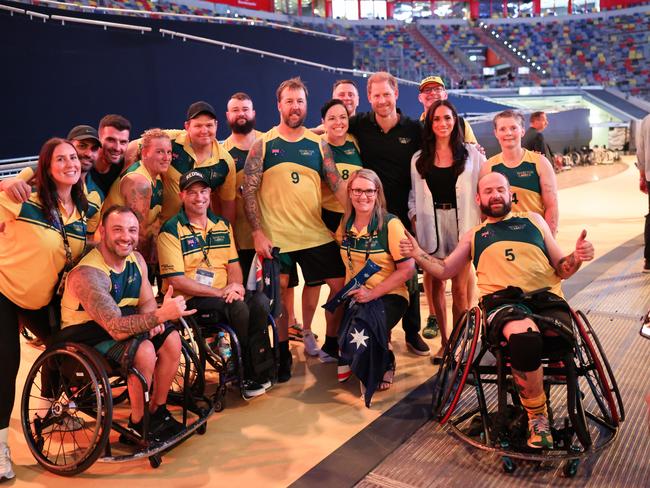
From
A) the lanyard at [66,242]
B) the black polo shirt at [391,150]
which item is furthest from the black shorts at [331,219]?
the lanyard at [66,242]

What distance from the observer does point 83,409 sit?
259 cm

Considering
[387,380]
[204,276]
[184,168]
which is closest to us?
[204,276]

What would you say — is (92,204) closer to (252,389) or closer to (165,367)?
(165,367)

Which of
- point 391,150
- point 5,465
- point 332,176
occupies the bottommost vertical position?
point 5,465

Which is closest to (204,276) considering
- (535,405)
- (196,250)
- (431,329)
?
(196,250)

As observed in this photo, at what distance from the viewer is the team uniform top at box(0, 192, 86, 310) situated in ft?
8.53

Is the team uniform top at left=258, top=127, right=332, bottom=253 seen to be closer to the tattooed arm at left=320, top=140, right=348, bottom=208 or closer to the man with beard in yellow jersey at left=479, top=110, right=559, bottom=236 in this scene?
the tattooed arm at left=320, top=140, right=348, bottom=208

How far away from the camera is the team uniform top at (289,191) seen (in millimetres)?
3553

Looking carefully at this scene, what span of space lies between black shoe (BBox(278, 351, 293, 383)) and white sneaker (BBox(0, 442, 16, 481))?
1.41 metres

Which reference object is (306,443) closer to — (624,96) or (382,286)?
(382,286)

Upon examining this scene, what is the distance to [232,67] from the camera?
9906 mm

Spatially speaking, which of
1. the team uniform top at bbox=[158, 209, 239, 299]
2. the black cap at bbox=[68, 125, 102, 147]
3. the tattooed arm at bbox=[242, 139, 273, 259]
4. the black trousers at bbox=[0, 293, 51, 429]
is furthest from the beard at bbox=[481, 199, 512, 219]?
the black trousers at bbox=[0, 293, 51, 429]

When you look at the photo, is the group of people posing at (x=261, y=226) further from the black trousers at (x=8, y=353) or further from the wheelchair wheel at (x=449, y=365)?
the wheelchair wheel at (x=449, y=365)

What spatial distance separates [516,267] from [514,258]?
0.14ft
